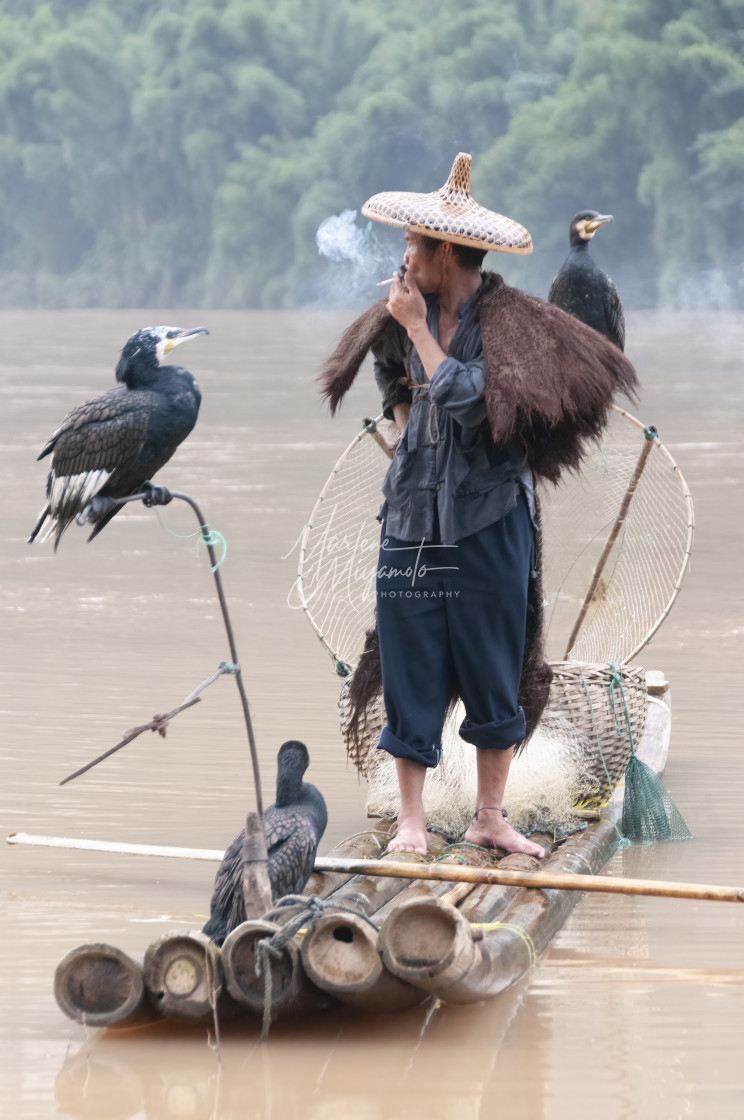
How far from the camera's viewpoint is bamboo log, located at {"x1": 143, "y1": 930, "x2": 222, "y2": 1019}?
312 cm

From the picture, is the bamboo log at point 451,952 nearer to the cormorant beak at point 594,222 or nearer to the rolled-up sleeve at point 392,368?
the rolled-up sleeve at point 392,368

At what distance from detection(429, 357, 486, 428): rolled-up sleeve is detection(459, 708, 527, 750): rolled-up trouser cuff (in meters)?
0.72

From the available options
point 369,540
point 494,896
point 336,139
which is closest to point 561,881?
point 494,896

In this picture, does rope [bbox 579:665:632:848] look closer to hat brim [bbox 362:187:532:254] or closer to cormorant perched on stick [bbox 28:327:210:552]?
hat brim [bbox 362:187:532:254]

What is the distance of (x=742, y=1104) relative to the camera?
10.2 ft

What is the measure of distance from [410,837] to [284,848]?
1.82 ft

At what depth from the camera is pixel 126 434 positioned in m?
3.46

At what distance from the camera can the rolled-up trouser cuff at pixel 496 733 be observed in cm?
405

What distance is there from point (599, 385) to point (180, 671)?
326 cm

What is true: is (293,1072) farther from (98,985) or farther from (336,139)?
(336,139)

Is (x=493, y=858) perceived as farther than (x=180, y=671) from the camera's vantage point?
No

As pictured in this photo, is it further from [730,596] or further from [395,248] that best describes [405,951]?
[395,248]

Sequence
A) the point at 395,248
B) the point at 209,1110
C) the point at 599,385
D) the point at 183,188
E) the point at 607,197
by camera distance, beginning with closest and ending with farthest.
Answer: the point at 209,1110 < the point at 599,385 < the point at 395,248 < the point at 607,197 < the point at 183,188

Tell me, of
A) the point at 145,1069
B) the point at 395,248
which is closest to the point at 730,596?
the point at 145,1069
